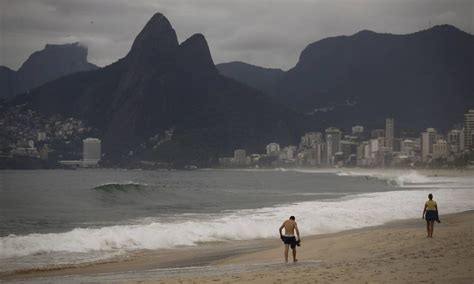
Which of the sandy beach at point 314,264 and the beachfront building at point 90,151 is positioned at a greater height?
the beachfront building at point 90,151

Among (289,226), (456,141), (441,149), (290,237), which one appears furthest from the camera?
(441,149)

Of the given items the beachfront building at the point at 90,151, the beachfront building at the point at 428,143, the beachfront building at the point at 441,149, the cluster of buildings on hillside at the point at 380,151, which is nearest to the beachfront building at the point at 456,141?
the cluster of buildings on hillside at the point at 380,151

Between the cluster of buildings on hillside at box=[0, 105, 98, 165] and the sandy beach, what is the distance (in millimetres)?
91657

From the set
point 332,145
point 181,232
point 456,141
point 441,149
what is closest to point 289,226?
point 181,232

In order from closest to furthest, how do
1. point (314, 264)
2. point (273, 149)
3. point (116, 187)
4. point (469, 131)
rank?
point (314, 264) → point (116, 187) → point (469, 131) → point (273, 149)

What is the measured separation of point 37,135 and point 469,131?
98508mm

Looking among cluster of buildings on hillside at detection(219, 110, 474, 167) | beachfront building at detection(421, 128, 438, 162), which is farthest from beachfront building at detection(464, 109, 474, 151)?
beachfront building at detection(421, 128, 438, 162)

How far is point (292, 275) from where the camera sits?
11555mm

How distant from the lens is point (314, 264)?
43.5 feet

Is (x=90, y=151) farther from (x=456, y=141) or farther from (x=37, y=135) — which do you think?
(x=456, y=141)

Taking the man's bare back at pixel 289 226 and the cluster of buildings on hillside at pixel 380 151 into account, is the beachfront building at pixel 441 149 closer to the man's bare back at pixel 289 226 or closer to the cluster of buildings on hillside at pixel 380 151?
the cluster of buildings on hillside at pixel 380 151

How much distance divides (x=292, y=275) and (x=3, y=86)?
144077mm

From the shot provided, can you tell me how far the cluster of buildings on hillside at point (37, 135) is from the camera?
358 feet

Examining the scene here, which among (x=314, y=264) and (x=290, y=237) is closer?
(x=314, y=264)
